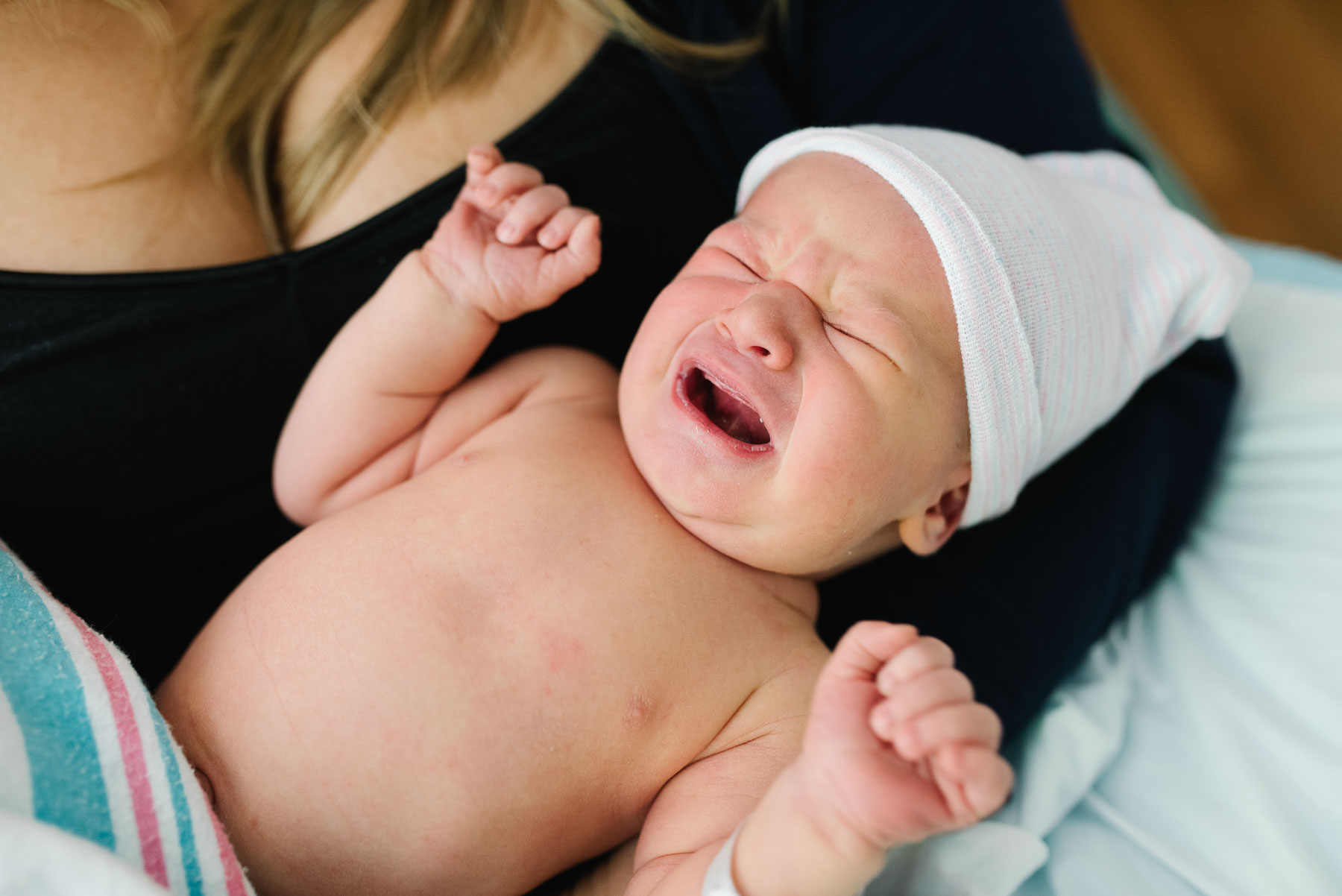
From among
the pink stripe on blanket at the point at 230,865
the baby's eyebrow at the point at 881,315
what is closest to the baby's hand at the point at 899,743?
the baby's eyebrow at the point at 881,315

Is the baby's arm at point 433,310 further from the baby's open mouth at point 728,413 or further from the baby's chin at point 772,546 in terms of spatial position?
the baby's chin at point 772,546

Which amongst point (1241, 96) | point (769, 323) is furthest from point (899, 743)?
point (1241, 96)

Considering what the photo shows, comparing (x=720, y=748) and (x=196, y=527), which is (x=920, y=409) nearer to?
(x=720, y=748)

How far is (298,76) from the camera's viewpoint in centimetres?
116

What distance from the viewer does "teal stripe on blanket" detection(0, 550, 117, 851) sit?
74cm

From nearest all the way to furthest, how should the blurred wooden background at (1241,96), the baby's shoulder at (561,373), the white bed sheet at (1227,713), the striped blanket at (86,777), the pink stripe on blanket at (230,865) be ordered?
the striped blanket at (86,777), the pink stripe on blanket at (230,865), the white bed sheet at (1227,713), the baby's shoulder at (561,373), the blurred wooden background at (1241,96)

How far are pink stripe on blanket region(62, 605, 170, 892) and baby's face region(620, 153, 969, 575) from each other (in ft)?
1.83

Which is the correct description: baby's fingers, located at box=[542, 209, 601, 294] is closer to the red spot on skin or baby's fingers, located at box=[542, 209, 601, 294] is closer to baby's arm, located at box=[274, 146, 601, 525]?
baby's arm, located at box=[274, 146, 601, 525]

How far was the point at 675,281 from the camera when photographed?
1.05 meters

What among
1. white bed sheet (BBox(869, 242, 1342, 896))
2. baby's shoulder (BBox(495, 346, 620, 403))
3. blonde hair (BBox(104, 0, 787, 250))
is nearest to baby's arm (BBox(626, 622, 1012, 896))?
white bed sheet (BBox(869, 242, 1342, 896))

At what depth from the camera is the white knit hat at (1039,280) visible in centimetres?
98

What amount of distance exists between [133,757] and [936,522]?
874 millimetres

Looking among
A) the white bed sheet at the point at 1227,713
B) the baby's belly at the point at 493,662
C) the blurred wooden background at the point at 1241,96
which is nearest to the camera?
the baby's belly at the point at 493,662

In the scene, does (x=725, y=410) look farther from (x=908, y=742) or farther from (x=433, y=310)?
(x=908, y=742)
